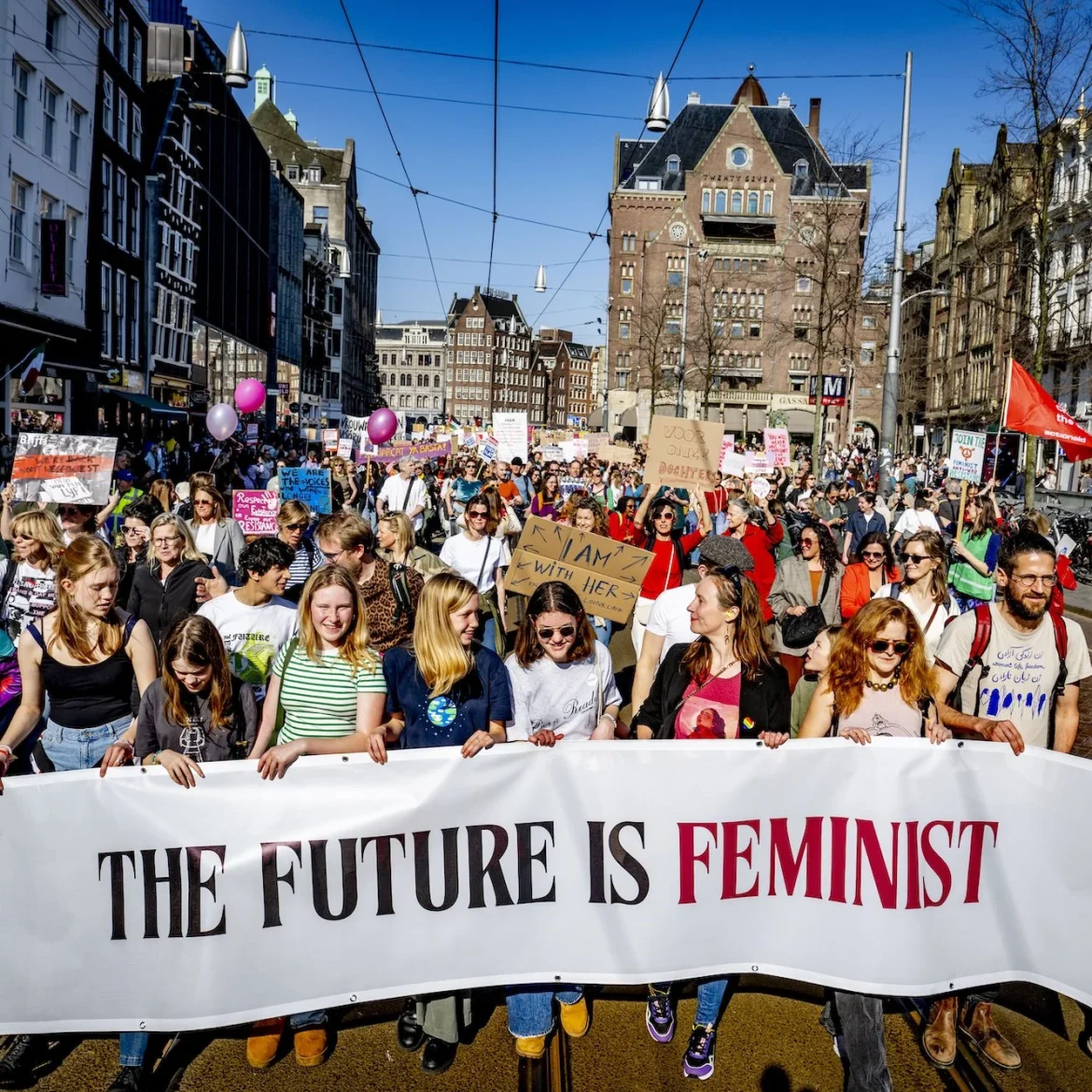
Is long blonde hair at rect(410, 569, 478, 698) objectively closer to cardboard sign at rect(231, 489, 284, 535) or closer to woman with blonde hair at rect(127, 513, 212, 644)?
woman with blonde hair at rect(127, 513, 212, 644)

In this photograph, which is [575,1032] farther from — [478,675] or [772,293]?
[772,293]

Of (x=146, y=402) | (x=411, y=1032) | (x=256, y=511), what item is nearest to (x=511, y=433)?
(x=256, y=511)

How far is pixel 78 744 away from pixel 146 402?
3051 centimetres

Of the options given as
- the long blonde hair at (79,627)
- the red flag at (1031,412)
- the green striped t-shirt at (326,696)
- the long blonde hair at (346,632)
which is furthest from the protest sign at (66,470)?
the red flag at (1031,412)

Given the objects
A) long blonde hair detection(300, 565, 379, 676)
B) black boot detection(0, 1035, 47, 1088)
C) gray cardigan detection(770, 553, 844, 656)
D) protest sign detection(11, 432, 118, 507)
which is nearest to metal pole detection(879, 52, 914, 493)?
gray cardigan detection(770, 553, 844, 656)

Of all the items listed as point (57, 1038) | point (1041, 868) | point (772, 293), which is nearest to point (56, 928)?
point (57, 1038)

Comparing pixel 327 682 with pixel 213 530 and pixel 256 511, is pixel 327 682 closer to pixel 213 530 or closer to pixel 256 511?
pixel 213 530

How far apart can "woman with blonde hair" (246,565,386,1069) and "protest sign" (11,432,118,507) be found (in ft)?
17.9

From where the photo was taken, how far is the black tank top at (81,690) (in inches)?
177

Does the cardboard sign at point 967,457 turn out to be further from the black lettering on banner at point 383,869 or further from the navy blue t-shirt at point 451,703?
the black lettering on banner at point 383,869

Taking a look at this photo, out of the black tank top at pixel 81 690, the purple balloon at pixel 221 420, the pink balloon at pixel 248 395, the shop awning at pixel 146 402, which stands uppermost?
the shop awning at pixel 146 402

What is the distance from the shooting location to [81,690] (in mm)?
4508

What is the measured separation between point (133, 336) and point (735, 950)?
3405 centimetres

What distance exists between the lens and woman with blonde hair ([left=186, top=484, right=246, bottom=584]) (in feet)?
25.9
